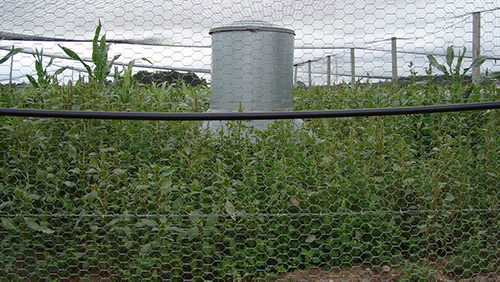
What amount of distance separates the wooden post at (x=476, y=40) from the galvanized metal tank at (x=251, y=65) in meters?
1.45

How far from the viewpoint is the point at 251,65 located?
3.02m

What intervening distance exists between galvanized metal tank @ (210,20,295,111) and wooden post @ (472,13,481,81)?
145 centimetres

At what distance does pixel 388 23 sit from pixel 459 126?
91cm

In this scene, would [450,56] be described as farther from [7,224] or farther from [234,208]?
[7,224]

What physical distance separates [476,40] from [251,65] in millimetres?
1918

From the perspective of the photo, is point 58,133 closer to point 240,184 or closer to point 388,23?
point 240,184

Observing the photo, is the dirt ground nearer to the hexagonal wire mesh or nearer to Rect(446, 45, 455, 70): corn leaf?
the hexagonal wire mesh

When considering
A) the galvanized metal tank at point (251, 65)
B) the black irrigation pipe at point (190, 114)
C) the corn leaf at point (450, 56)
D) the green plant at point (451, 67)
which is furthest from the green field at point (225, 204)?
the corn leaf at point (450, 56)

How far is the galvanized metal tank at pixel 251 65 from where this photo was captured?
9.81 feet

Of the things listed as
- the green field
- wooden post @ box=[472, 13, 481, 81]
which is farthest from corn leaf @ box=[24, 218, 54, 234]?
wooden post @ box=[472, 13, 481, 81]

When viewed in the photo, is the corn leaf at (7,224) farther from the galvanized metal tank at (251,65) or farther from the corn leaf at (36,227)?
the galvanized metal tank at (251,65)

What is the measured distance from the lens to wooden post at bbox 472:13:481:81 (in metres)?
3.12

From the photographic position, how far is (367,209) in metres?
2.41

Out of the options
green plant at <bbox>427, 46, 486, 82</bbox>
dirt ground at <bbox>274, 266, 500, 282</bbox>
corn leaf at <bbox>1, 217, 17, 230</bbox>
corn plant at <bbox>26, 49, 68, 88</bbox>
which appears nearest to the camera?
corn leaf at <bbox>1, 217, 17, 230</bbox>
